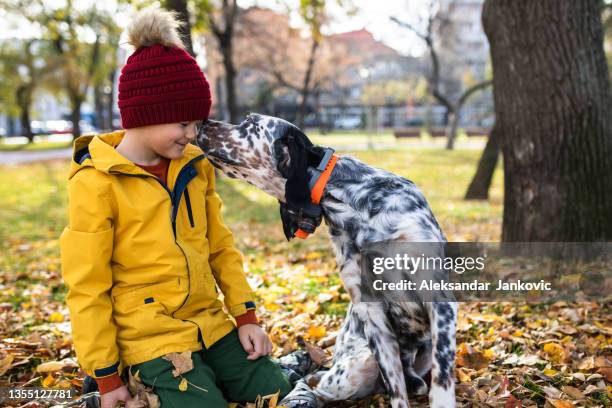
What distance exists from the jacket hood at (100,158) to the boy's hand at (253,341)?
0.97 metres

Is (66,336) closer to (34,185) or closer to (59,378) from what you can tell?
(59,378)

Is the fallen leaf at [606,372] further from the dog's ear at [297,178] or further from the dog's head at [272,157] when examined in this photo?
the dog's ear at [297,178]

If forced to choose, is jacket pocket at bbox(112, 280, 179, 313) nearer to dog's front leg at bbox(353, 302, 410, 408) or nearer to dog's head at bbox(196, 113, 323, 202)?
dog's head at bbox(196, 113, 323, 202)

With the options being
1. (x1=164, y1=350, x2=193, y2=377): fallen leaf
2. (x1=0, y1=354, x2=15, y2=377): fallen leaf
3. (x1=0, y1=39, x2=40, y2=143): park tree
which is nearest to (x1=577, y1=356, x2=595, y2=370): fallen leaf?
(x1=164, y1=350, x2=193, y2=377): fallen leaf

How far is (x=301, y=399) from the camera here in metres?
2.91

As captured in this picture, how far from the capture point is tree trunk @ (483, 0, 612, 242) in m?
4.94

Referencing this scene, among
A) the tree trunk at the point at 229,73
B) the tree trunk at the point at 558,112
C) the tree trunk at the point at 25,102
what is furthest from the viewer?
the tree trunk at the point at 25,102

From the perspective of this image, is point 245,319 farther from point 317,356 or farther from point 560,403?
point 560,403

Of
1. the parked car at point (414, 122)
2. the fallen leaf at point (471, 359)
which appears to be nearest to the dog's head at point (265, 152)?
the fallen leaf at point (471, 359)

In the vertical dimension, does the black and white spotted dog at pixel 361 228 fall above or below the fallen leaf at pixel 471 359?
above

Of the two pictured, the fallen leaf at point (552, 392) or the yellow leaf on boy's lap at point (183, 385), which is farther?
the fallen leaf at point (552, 392)

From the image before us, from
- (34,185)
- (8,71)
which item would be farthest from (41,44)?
(34,185)

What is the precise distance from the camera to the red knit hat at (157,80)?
276 centimetres

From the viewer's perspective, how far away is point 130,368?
9.29 feet
